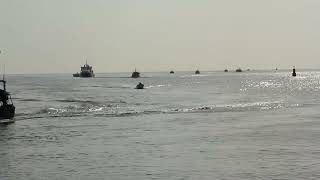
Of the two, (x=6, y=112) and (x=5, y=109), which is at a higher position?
(x=5, y=109)

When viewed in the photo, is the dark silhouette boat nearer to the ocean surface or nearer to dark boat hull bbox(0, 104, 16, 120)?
dark boat hull bbox(0, 104, 16, 120)

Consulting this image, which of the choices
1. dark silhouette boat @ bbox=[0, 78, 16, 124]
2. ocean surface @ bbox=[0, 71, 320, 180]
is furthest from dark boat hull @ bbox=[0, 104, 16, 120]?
ocean surface @ bbox=[0, 71, 320, 180]

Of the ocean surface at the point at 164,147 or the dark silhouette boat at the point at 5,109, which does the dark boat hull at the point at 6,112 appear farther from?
the ocean surface at the point at 164,147

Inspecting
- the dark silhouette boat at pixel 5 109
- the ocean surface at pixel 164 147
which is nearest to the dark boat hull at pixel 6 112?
the dark silhouette boat at pixel 5 109

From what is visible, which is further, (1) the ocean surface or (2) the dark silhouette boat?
(2) the dark silhouette boat

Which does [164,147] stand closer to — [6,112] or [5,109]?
[5,109]

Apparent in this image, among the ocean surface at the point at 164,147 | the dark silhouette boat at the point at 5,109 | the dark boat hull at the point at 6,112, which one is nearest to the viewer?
the ocean surface at the point at 164,147

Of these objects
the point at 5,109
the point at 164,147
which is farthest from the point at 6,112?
the point at 164,147

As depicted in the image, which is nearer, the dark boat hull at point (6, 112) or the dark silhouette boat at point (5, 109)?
the dark silhouette boat at point (5, 109)

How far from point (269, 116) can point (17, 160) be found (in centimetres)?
3847

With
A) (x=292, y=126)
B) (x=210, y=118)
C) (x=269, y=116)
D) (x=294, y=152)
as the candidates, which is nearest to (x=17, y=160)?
(x=294, y=152)

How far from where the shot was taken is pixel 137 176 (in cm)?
3131

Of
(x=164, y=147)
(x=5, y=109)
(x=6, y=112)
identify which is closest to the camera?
(x=164, y=147)

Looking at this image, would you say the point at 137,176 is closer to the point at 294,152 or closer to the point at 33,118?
the point at 294,152
